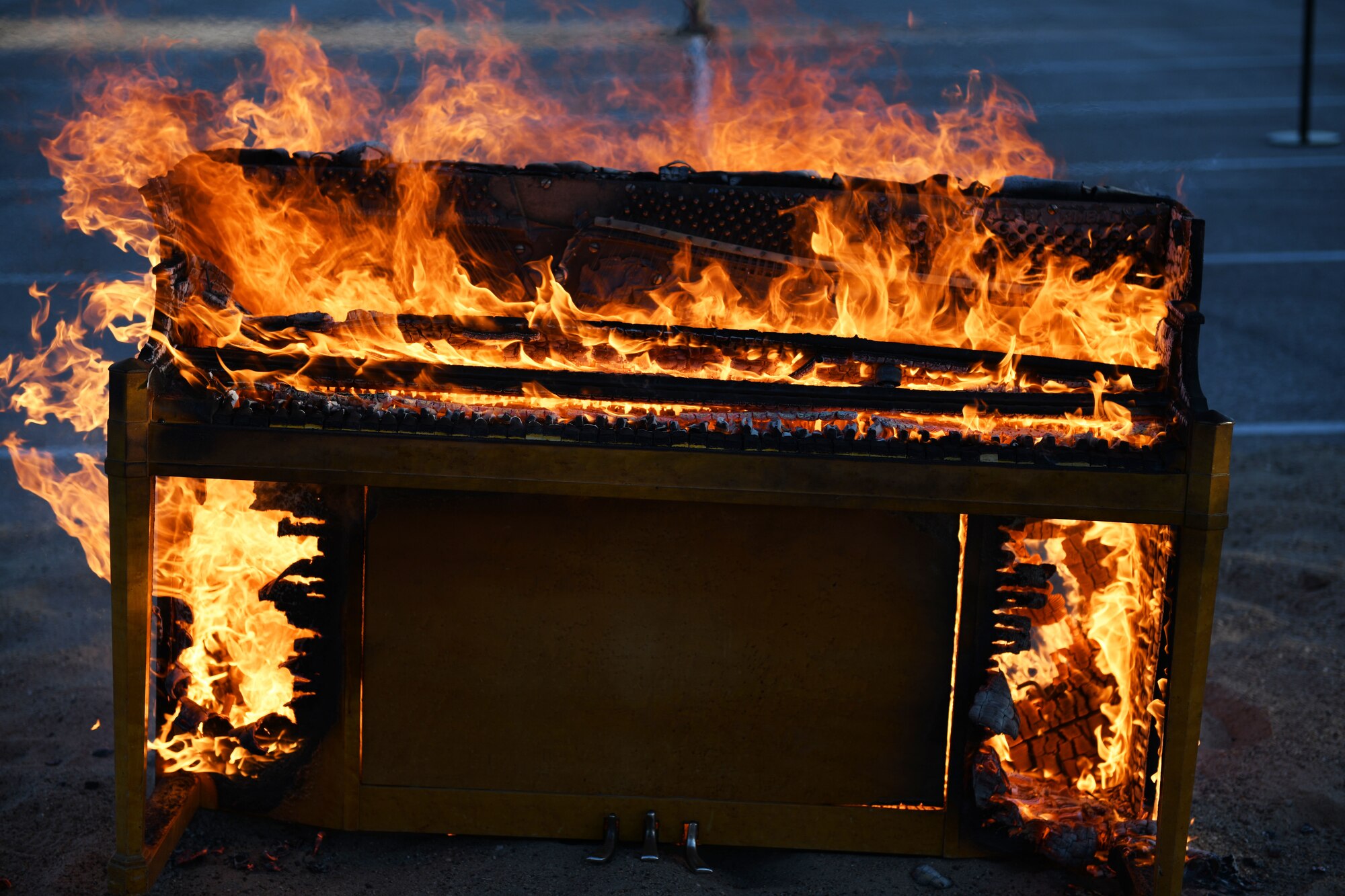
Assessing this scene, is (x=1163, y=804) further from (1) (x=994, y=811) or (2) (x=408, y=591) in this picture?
(2) (x=408, y=591)

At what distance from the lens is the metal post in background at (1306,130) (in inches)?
474

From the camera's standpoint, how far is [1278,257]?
10.2 meters

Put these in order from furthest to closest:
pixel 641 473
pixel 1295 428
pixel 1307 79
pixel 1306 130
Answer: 1. pixel 1306 130
2. pixel 1307 79
3. pixel 1295 428
4. pixel 641 473

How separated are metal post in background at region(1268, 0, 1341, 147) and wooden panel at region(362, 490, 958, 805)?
10939mm

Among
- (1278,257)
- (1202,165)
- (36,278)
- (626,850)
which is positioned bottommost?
(626,850)

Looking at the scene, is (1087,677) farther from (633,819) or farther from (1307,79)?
(1307,79)

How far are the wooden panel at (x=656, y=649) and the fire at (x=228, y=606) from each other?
28cm

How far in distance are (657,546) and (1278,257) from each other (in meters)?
8.64

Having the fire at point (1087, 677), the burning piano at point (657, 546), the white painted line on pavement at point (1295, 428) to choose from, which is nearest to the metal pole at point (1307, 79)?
the white painted line on pavement at point (1295, 428)

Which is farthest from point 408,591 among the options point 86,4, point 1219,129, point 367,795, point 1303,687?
point 1219,129

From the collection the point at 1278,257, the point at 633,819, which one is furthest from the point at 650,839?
the point at 1278,257

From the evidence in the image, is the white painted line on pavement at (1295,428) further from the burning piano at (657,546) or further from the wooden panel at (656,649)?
the wooden panel at (656,649)

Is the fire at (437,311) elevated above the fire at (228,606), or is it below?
above

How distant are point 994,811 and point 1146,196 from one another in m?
1.70
